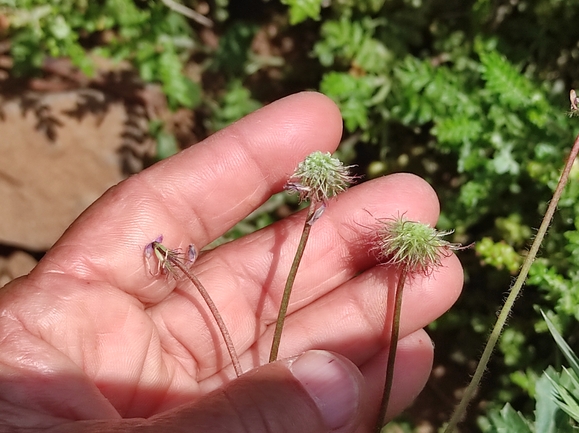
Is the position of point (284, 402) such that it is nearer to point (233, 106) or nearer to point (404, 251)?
point (404, 251)

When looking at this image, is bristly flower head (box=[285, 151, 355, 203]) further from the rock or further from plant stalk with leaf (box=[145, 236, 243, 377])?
the rock

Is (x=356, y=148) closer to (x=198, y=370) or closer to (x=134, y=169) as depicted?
(x=134, y=169)

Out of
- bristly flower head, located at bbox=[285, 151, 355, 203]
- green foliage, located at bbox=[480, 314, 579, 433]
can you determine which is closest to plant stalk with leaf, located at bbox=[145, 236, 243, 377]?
bristly flower head, located at bbox=[285, 151, 355, 203]

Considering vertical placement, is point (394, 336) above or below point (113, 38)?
below

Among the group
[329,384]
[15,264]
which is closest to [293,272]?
[329,384]

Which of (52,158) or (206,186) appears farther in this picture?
(52,158)
